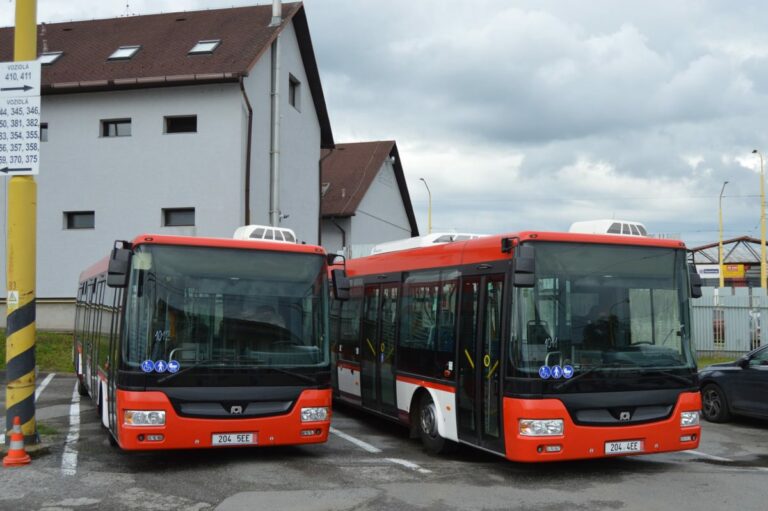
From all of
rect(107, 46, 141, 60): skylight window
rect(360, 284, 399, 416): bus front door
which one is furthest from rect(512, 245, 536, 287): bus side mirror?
rect(107, 46, 141, 60): skylight window

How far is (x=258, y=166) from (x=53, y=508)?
1948cm

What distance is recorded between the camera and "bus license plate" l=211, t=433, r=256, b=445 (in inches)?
357

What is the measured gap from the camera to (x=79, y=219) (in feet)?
85.9

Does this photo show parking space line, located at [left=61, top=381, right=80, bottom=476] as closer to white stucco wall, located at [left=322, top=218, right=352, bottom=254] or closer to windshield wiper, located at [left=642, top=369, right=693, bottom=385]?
windshield wiper, located at [left=642, top=369, right=693, bottom=385]

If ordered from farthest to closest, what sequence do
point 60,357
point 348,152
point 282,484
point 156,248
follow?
point 348,152
point 60,357
point 156,248
point 282,484

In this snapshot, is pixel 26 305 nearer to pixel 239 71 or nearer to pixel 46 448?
pixel 46 448

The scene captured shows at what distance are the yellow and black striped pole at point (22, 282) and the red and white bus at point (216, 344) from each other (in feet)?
3.98

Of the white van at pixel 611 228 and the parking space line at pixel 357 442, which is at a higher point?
the white van at pixel 611 228

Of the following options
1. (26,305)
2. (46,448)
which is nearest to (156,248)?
(26,305)

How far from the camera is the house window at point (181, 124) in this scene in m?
25.4

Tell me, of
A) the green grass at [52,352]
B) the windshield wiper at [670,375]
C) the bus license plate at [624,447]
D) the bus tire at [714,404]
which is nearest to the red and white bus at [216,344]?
the bus license plate at [624,447]

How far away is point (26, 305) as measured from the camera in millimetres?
10562

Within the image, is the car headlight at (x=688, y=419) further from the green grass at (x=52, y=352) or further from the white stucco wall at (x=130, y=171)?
the green grass at (x=52, y=352)

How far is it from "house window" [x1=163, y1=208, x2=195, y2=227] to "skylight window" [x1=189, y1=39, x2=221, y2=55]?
16.3 feet
